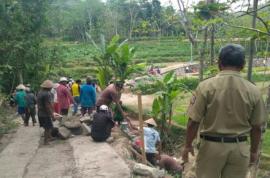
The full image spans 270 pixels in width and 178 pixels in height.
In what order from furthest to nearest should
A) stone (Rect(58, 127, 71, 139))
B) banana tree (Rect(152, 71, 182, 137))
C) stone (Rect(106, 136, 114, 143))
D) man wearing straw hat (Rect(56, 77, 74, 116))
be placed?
man wearing straw hat (Rect(56, 77, 74, 116))
banana tree (Rect(152, 71, 182, 137))
stone (Rect(58, 127, 71, 139))
stone (Rect(106, 136, 114, 143))

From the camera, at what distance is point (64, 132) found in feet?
32.1

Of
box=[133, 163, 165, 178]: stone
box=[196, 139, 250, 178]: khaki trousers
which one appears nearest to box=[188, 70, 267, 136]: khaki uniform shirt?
box=[196, 139, 250, 178]: khaki trousers

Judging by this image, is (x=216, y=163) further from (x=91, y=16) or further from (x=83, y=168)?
(x=91, y=16)

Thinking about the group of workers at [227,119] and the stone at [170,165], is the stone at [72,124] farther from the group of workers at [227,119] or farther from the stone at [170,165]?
the group of workers at [227,119]

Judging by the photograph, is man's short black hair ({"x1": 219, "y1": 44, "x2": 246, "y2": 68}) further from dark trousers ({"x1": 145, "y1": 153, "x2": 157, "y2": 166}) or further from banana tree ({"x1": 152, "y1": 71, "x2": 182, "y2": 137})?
banana tree ({"x1": 152, "y1": 71, "x2": 182, "y2": 137})

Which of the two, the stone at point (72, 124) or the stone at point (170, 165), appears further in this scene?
the stone at point (72, 124)

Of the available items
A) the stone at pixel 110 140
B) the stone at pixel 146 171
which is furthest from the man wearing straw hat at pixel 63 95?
the stone at pixel 146 171

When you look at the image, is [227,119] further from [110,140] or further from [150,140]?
[110,140]

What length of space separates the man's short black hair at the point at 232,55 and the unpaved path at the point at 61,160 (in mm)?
3399

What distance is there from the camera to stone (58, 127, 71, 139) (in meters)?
9.67

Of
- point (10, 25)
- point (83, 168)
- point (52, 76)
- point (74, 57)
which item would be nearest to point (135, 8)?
point (74, 57)

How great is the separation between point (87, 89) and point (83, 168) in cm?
517

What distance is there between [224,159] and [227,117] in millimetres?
374

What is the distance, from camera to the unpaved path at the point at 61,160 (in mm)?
6898
